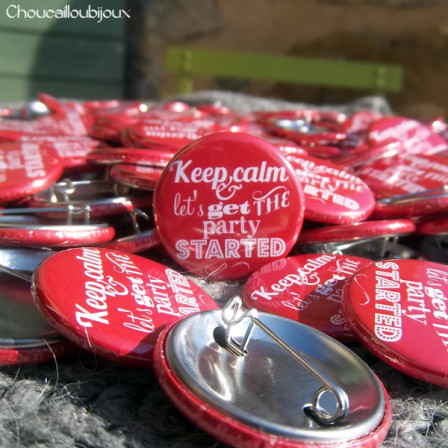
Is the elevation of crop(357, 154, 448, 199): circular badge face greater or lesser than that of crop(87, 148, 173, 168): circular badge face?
lesser

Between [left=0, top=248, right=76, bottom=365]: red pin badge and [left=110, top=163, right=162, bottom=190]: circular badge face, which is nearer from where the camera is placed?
[left=0, top=248, right=76, bottom=365]: red pin badge

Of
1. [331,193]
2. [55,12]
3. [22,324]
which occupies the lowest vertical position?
[22,324]

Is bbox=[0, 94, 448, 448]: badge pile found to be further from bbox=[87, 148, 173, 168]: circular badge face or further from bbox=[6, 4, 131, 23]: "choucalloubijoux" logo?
bbox=[6, 4, 131, 23]: "choucalloubijoux" logo

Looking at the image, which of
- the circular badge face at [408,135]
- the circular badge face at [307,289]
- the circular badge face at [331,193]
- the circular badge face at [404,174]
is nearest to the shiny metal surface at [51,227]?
the circular badge face at [307,289]

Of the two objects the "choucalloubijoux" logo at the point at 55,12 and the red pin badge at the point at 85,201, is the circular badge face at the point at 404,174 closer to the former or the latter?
the red pin badge at the point at 85,201

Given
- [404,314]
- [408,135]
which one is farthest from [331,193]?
[408,135]

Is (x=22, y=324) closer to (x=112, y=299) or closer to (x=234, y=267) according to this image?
(x=112, y=299)

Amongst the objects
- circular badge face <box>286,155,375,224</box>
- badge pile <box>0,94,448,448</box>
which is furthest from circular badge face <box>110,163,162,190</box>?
circular badge face <box>286,155,375,224</box>

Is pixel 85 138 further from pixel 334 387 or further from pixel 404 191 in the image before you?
pixel 334 387

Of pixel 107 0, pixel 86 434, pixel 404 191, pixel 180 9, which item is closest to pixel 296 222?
pixel 404 191

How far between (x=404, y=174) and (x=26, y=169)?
2.45ft

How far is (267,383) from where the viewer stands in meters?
0.62

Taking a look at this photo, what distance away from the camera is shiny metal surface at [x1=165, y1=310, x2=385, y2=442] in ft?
1.77

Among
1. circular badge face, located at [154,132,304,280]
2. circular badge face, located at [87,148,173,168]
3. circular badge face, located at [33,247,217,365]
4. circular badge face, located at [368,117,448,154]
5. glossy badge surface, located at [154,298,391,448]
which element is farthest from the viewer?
circular badge face, located at [368,117,448,154]
